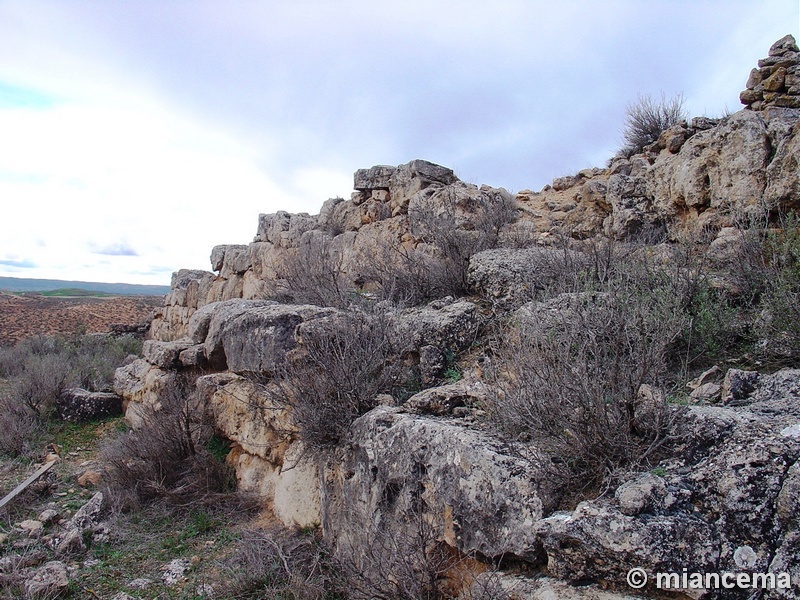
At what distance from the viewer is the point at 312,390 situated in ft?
14.8

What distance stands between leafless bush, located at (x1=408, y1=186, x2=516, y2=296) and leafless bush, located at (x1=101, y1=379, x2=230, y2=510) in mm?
3388

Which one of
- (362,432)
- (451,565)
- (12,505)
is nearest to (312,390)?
(362,432)

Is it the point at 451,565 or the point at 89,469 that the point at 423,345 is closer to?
the point at 451,565

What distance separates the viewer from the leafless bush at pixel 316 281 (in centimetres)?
664

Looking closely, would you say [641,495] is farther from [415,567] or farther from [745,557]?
[415,567]

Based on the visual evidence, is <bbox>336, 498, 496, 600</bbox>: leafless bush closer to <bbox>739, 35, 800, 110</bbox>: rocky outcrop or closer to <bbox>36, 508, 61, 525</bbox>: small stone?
<bbox>36, 508, 61, 525</bbox>: small stone

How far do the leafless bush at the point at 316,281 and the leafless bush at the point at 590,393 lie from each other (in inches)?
131

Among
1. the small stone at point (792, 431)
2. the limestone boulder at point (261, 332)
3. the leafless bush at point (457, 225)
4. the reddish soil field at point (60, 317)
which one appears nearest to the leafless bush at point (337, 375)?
the limestone boulder at point (261, 332)

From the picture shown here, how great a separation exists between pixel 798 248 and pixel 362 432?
3.76 m

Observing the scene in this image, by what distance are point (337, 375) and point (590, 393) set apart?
2.30 m

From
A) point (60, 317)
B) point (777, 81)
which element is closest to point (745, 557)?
point (777, 81)

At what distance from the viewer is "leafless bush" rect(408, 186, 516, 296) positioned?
645 centimetres

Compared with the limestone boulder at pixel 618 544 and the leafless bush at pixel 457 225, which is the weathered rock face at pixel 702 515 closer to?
the limestone boulder at pixel 618 544

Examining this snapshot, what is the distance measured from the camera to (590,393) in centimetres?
278
